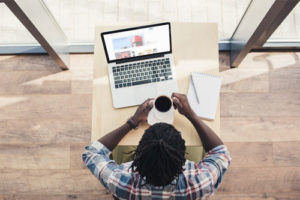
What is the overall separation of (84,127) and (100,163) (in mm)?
908

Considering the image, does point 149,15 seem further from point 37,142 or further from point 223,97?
point 37,142

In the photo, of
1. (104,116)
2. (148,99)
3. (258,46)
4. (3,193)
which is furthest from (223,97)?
(3,193)

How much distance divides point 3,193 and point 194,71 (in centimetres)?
167

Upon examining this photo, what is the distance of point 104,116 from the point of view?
4.44 ft


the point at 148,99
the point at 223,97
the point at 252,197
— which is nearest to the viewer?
the point at 148,99

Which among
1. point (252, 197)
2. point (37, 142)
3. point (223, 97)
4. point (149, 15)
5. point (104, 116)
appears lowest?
point (252, 197)

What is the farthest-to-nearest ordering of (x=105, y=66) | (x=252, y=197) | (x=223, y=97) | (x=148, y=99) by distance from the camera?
1. (x=223, y=97)
2. (x=252, y=197)
3. (x=105, y=66)
4. (x=148, y=99)

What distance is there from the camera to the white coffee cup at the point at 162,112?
47.6 inches

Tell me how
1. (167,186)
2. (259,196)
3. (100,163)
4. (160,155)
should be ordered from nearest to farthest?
(160,155)
(167,186)
(100,163)
(259,196)

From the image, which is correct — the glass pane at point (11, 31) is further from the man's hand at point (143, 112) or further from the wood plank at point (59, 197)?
the man's hand at point (143, 112)

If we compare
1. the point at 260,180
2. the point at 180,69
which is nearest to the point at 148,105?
the point at 180,69

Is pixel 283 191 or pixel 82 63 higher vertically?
pixel 82 63

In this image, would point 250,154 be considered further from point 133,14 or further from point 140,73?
point 133,14

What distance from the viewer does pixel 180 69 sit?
1.39 meters
